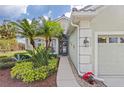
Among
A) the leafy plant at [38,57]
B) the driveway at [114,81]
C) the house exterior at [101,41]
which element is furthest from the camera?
the leafy plant at [38,57]

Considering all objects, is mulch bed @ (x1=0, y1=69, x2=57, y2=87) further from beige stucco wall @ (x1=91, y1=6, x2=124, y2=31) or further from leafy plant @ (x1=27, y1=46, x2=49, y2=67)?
beige stucco wall @ (x1=91, y1=6, x2=124, y2=31)

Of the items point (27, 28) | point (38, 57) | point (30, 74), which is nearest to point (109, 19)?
point (38, 57)

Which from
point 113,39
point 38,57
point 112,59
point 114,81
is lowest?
point 114,81

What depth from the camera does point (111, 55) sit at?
10.7 meters

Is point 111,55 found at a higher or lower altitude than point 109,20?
lower

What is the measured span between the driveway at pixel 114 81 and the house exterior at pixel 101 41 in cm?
24

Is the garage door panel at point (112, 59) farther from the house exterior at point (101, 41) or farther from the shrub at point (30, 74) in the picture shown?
the shrub at point (30, 74)

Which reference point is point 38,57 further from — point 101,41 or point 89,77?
point 101,41

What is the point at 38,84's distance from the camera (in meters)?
8.84

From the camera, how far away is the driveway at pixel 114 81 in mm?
9312

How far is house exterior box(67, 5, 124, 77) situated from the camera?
9.88 meters

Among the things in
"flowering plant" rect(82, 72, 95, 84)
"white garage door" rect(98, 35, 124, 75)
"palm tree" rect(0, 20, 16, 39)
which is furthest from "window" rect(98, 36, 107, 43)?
"palm tree" rect(0, 20, 16, 39)

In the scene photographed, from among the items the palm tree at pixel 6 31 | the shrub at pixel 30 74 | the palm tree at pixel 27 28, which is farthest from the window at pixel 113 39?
the palm tree at pixel 6 31

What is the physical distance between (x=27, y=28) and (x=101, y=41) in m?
7.47
